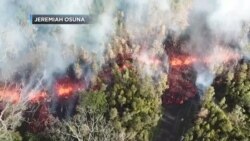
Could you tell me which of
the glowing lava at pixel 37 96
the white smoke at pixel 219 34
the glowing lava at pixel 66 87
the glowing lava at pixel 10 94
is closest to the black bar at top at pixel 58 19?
the glowing lava at pixel 66 87

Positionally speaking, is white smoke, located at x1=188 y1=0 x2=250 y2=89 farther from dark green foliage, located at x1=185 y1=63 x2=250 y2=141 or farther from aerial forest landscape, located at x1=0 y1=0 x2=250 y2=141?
dark green foliage, located at x1=185 y1=63 x2=250 y2=141

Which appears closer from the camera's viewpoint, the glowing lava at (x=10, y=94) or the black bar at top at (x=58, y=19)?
the black bar at top at (x=58, y=19)

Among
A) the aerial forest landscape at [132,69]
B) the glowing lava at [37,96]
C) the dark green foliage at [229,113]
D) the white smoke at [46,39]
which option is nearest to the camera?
the dark green foliage at [229,113]

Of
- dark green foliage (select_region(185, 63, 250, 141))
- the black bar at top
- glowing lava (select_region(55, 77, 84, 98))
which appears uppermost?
the black bar at top

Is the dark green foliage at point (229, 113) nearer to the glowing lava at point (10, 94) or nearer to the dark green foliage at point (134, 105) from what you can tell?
the dark green foliage at point (134, 105)

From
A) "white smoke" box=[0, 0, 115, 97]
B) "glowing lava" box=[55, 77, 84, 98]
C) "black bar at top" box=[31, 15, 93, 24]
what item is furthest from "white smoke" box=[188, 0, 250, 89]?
"black bar at top" box=[31, 15, 93, 24]

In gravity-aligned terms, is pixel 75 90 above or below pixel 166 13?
below

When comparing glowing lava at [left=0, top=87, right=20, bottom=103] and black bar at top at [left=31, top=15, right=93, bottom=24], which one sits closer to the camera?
black bar at top at [left=31, top=15, right=93, bottom=24]

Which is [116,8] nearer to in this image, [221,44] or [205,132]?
[221,44]

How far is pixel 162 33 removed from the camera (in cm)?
6456

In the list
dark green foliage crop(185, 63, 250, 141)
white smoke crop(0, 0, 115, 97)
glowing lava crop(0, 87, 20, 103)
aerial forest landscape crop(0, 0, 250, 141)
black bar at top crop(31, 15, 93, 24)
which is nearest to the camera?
black bar at top crop(31, 15, 93, 24)

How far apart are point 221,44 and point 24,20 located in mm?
24296

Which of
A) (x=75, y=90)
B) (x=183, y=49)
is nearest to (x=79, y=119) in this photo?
(x=75, y=90)

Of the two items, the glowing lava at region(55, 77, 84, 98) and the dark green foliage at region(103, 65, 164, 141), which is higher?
the glowing lava at region(55, 77, 84, 98)
